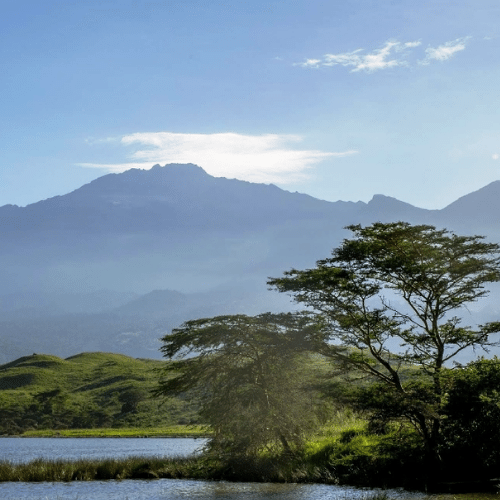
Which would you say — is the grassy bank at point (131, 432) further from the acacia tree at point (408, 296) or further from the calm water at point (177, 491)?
the acacia tree at point (408, 296)

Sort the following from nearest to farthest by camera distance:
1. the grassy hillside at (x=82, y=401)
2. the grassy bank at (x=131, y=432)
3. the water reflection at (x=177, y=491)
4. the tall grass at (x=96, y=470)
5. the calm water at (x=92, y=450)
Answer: the water reflection at (x=177, y=491) < the tall grass at (x=96, y=470) < the calm water at (x=92, y=450) < the grassy bank at (x=131, y=432) < the grassy hillside at (x=82, y=401)

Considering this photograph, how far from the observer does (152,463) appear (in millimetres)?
40312

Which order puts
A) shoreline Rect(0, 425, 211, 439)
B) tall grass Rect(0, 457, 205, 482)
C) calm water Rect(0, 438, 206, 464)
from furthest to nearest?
1. shoreline Rect(0, 425, 211, 439)
2. calm water Rect(0, 438, 206, 464)
3. tall grass Rect(0, 457, 205, 482)

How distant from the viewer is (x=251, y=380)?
1458 inches

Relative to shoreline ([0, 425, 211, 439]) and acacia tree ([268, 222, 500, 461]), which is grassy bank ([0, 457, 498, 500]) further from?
shoreline ([0, 425, 211, 439])

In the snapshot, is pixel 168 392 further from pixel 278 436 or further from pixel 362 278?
pixel 362 278

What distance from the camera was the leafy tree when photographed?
36469 mm

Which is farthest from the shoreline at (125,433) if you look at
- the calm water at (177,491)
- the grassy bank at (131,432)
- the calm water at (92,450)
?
the calm water at (177,491)

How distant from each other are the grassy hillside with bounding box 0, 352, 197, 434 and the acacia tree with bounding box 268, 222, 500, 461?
65.5m

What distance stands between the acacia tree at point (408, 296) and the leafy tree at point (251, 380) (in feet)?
9.99

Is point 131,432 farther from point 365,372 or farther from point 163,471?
point 365,372

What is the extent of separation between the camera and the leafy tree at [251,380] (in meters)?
36.5

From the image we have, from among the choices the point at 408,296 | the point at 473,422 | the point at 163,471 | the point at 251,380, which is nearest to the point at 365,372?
the point at 408,296

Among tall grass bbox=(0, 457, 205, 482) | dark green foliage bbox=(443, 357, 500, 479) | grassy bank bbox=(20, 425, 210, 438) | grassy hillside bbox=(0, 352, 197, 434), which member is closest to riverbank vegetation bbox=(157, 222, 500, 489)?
dark green foliage bbox=(443, 357, 500, 479)
